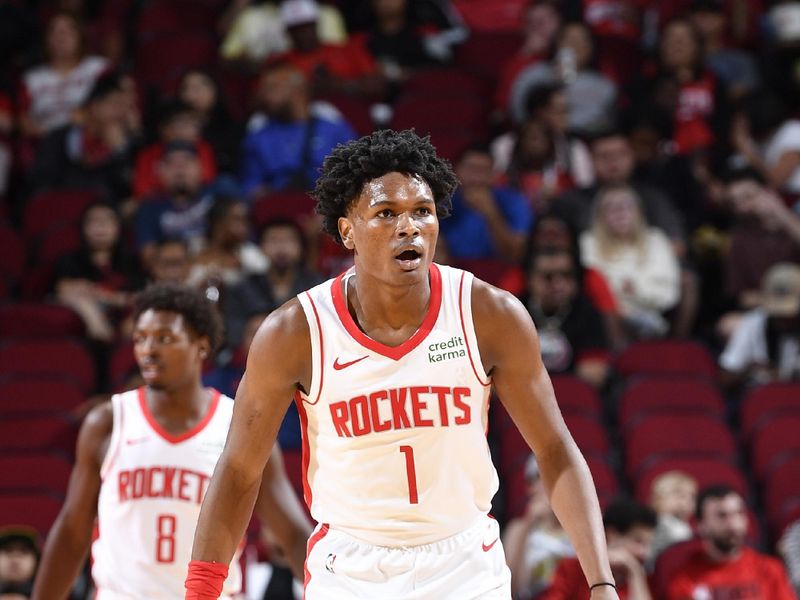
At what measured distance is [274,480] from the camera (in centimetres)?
458

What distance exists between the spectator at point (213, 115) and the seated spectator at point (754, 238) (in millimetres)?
3548

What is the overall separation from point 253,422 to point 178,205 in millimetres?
5726

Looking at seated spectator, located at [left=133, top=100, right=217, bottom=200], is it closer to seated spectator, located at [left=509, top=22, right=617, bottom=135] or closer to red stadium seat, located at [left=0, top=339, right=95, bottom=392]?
red stadium seat, located at [left=0, top=339, right=95, bottom=392]

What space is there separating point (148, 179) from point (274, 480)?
17.9 ft

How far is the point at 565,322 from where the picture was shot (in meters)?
8.03

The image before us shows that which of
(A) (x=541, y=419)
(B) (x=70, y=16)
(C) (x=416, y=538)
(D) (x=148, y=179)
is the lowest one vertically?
(C) (x=416, y=538)

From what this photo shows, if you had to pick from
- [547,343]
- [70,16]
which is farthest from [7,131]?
[547,343]

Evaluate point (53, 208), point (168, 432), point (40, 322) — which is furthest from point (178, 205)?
point (168, 432)

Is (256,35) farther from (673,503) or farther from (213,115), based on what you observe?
(673,503)

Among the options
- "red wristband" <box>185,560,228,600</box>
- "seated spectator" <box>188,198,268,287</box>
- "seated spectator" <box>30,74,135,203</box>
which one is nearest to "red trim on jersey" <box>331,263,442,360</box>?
"red wristband" <box>185,560,228,600</box>

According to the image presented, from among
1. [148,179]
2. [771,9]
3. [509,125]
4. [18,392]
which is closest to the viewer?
[18,392]

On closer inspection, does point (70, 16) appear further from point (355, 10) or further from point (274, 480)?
point (274, 480)

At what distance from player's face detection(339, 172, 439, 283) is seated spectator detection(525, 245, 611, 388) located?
4600mm

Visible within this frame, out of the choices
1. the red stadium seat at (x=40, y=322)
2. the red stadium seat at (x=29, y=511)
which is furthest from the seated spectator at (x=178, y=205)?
the red stadium seat at (x=29, y=511)
